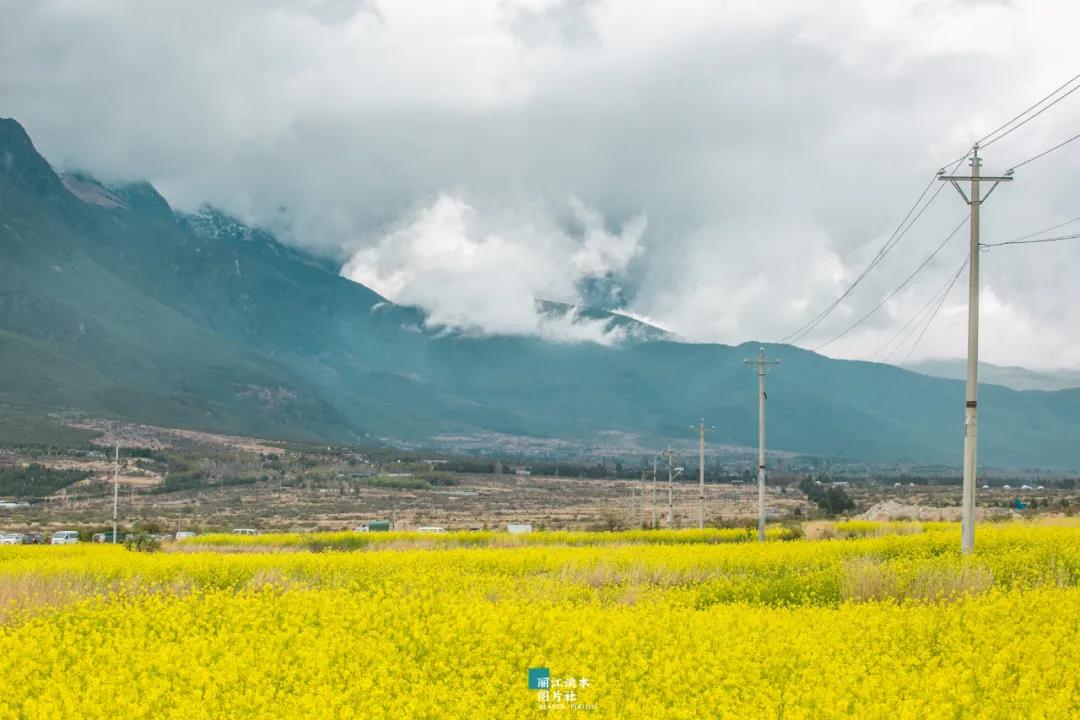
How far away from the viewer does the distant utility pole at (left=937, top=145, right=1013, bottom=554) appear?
1038 inches

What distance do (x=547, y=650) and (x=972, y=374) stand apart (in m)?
18.3

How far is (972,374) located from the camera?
27234 mm

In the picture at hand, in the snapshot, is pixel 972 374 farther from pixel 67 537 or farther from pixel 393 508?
pixel 393 508

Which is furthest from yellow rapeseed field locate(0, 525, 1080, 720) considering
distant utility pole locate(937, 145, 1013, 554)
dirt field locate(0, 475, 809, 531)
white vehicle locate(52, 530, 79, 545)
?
dirt field locate(0, 475, 809, 531)

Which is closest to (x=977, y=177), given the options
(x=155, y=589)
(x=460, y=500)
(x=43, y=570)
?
(x=155, y=589)

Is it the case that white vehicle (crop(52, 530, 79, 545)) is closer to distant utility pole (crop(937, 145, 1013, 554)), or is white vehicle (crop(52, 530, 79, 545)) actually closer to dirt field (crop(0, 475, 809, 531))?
dirt field (crop(0, 475, 809, 531))

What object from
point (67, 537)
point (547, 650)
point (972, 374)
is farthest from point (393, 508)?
point (547, 650)

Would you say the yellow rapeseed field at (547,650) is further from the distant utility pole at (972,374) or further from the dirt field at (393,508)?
the dirt field at (393,508)

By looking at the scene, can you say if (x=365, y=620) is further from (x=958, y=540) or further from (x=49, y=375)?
(x=49, y=375)

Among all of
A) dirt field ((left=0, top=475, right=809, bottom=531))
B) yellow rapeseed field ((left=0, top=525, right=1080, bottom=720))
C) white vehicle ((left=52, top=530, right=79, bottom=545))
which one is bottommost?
dirt field ((left=0, top=475, right=809, bottom=531))

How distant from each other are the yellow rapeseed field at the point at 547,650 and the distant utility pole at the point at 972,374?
420cm

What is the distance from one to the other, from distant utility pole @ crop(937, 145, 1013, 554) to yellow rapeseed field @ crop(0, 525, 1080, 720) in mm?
4201

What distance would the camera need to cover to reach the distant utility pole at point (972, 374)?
26359 millimetres

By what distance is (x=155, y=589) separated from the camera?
69.1 feet
